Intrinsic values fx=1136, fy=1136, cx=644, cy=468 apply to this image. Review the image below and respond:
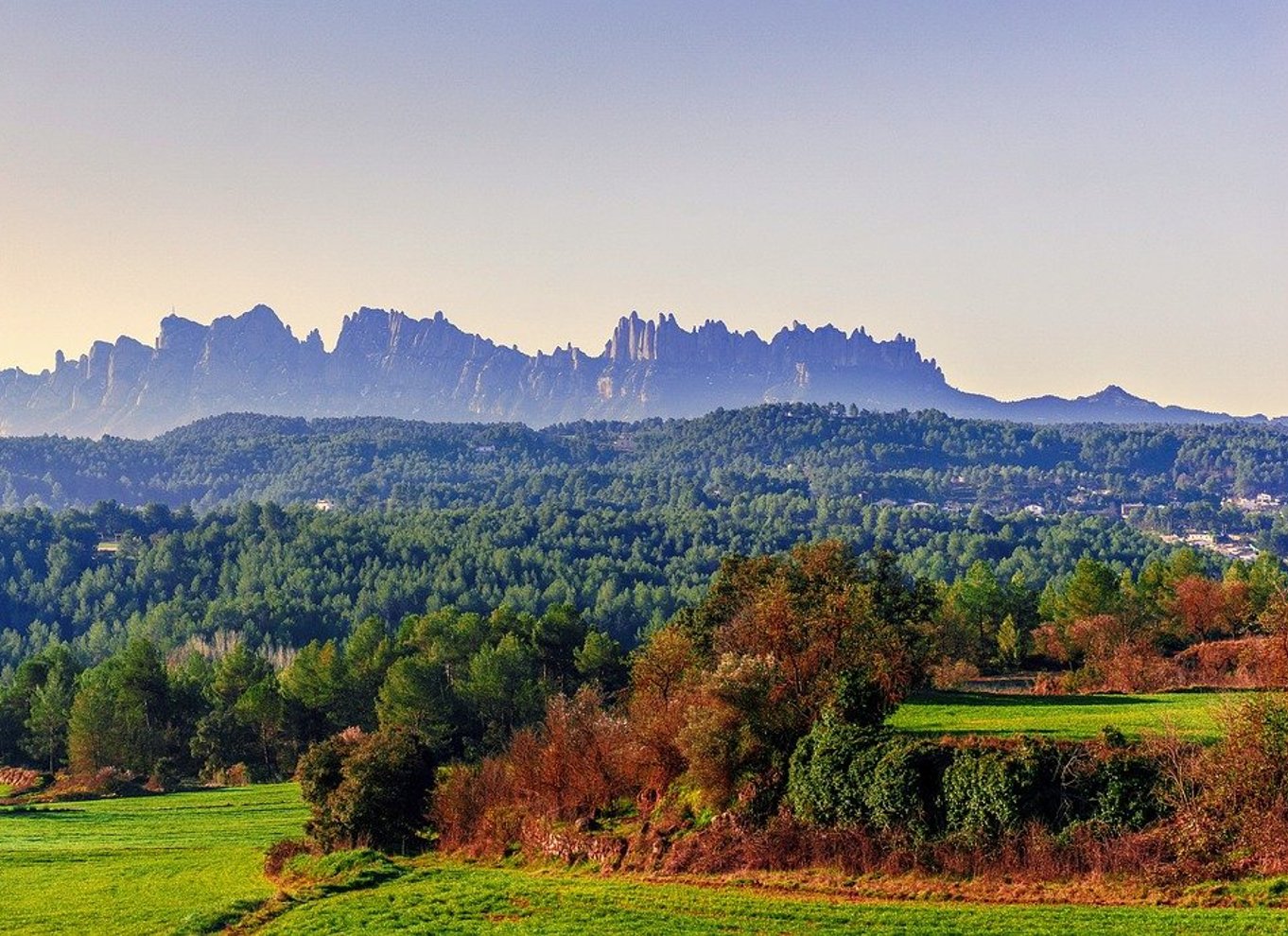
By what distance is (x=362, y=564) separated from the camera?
150375 mm

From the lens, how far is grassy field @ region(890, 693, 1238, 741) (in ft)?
104

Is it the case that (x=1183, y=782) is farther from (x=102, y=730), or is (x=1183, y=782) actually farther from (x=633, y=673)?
(x=102, y=730)

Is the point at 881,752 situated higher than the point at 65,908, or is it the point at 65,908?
the point at 881,752

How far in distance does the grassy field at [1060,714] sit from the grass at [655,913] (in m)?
8.37

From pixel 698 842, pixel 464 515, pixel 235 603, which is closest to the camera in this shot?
pixel 698 842

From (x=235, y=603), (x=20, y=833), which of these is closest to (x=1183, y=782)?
(x=20, y=833)

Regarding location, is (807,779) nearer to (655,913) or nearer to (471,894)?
(655,913)

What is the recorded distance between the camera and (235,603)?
123375 mm

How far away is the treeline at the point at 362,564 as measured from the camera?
12531 centimetres

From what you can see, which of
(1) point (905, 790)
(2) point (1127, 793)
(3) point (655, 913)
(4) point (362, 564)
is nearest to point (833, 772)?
(1) point (905, 790)

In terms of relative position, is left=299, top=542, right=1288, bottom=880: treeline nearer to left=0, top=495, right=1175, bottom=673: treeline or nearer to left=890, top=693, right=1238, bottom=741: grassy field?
left=890, top=693, right=1238, bottom=741: grassy field

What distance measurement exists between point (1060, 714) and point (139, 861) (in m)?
29.6

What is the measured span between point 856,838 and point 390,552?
13206 cm

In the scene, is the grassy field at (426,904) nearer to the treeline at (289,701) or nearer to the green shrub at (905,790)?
the green shrub at (905,790)
